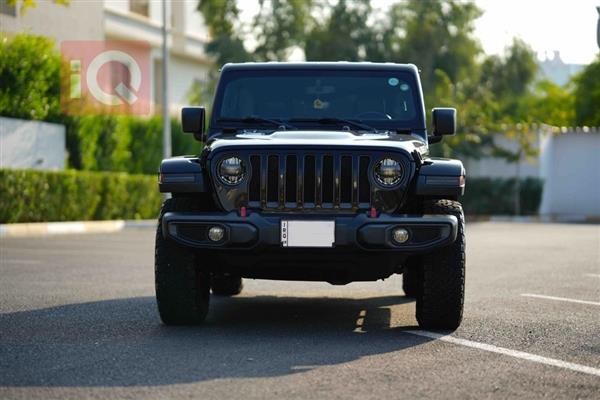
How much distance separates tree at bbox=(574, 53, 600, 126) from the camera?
6084 cm

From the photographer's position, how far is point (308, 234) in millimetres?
7312

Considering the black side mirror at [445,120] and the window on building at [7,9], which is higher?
the window on building at [7,9]

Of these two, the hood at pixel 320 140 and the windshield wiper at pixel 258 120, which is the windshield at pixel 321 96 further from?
the hood at pixel 320 140

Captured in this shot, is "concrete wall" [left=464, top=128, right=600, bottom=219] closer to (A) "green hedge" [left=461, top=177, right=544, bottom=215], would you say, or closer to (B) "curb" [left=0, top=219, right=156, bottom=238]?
(A) "green hedge" [left=461, top=177, right=544, bottom=215]

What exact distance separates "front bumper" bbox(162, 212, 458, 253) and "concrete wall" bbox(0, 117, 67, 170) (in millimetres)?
21364

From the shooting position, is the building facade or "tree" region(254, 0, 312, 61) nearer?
the building facade

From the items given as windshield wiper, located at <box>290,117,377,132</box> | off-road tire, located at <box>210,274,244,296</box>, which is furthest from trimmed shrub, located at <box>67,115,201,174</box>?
windshield wiper, located at <box>290,117,377,132</box>

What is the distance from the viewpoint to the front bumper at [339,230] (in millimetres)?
7289

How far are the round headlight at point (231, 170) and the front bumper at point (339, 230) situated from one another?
11.5 inches

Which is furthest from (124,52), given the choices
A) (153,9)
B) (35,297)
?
(35,297)

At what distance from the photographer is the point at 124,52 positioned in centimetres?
4444

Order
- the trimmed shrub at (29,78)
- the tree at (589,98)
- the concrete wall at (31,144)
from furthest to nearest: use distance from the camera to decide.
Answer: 1. the tree at (589,98)
2. the trimmed shrub at (29,78)
3. the concrete wall at (31,144)

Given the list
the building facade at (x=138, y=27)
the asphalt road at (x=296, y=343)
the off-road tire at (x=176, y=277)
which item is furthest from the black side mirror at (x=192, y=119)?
the building facade at (x=138, y=27)

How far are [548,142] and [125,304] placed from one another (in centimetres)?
3645
